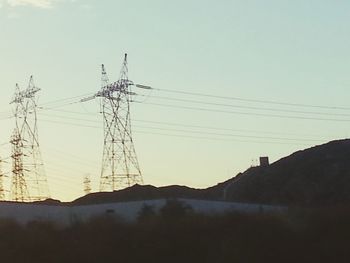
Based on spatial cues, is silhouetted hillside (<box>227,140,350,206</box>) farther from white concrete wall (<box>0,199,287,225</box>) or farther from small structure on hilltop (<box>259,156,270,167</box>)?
white concrete wall (<box>0,199,287,225</box>)

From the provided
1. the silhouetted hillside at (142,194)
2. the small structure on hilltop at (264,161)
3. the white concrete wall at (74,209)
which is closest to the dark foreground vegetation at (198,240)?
the white concrete wall at (74,209)

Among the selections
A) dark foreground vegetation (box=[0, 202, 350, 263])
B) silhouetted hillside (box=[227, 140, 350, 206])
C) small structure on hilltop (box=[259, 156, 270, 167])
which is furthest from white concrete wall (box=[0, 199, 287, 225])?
small structure on hilltop (box=[259, 156, 270, 167])

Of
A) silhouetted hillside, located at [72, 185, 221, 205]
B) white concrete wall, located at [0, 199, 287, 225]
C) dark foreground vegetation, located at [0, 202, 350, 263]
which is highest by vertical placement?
silhouetted hillside, located at [72, 185, 221, 205]

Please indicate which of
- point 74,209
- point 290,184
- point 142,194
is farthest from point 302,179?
point 74,209

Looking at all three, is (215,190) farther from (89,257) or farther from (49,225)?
(89,257)

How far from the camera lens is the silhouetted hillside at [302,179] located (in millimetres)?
81250

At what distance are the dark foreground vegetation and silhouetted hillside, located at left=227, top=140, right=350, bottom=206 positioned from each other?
38200mm

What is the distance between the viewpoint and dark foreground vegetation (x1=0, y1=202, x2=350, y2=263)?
3356 cm

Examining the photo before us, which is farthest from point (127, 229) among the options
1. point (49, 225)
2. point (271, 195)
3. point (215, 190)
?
point (215, 190)

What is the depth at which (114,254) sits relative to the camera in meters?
36.1

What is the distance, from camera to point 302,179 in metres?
88.0

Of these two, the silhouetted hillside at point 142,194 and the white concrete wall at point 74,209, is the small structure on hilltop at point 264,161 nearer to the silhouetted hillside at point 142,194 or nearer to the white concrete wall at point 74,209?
the silhouetted hillside at point 142,194

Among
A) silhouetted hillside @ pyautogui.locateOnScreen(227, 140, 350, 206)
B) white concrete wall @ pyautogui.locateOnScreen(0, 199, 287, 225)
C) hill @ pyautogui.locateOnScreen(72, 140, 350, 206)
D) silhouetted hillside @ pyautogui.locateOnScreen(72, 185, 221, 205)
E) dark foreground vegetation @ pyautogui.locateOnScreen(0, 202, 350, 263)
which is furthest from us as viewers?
silhouetted hillside @ pyautogui.locateOnScreen(72, 185, 221, 205)

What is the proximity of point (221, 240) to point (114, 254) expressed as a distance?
428cm
